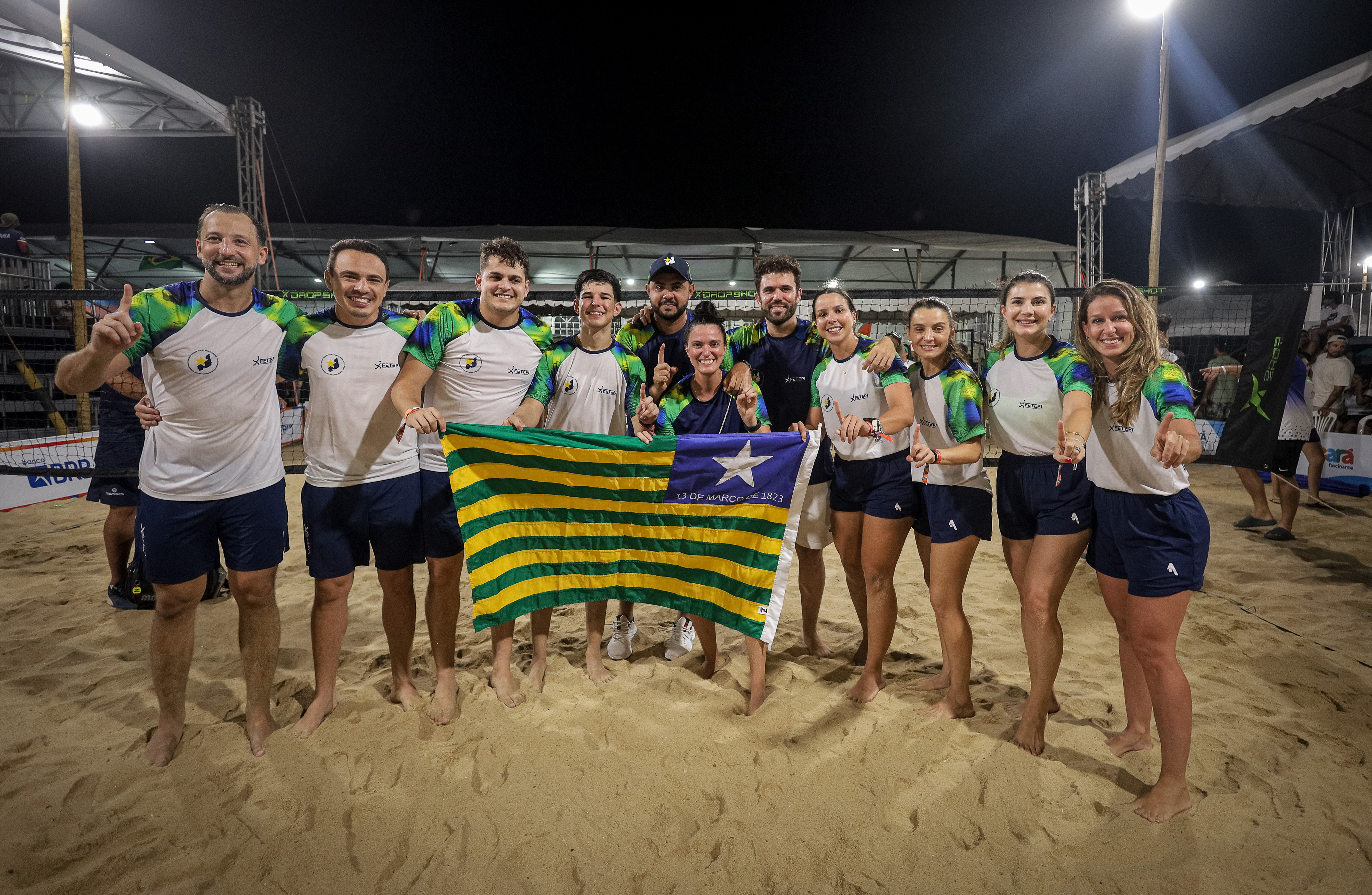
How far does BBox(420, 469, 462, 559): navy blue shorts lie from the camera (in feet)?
10.9

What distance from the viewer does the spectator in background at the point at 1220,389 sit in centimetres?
747

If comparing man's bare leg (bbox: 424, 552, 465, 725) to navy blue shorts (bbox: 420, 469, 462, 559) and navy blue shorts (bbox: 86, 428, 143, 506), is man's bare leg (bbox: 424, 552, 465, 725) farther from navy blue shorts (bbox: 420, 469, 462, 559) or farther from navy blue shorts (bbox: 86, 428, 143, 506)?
navy blue shorts (bbox: 86, 428, 143, 506)

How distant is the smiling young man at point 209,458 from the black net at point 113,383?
0.88 feet

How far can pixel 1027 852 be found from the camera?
90.7 inches

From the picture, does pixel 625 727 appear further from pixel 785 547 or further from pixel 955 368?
pixel 955 368

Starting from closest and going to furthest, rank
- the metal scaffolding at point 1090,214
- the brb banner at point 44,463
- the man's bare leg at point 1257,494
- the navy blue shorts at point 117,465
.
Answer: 1. the navy blue shorts at point 117,465
2. the man's bare leg at point 1257,494
3. the brb banner at point 44,463
4. the metal scaffolding at point 1090,214

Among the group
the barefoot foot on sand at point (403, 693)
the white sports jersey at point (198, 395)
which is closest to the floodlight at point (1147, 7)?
the white sports jersey at point (198, 395)

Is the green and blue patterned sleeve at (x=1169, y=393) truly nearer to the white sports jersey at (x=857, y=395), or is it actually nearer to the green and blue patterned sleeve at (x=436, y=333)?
the white sports jersey at (x=857, y=395)

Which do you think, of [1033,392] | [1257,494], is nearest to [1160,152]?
[1257,494]

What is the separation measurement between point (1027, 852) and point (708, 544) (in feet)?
5.90

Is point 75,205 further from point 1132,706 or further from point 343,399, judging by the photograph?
point 1132,706

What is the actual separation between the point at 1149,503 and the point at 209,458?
401 cm

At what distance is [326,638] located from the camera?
319cm

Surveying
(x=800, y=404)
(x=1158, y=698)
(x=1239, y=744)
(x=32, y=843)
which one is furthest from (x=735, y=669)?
(x=32, y=843)
